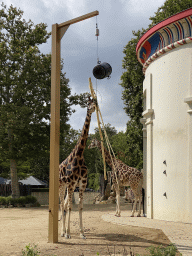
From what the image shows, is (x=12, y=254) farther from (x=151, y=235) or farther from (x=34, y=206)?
(x=34, y=206)

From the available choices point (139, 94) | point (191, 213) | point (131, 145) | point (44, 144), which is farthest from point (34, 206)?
point (191, 213)

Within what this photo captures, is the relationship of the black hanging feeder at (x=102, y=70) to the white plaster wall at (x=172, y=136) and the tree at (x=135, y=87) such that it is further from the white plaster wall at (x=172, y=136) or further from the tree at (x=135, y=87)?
the tree at (x=135, y=87)

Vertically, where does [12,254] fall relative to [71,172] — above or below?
below

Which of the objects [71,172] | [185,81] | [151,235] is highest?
[185,81]

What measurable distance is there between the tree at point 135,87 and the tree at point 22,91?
16.1ft

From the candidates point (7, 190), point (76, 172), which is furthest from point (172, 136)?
point (7, 190)

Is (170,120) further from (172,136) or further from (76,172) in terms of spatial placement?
(76,172)

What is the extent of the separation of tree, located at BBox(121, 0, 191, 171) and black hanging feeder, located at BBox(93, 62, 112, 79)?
42.4 ft

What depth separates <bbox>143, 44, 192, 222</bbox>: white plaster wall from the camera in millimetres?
11250

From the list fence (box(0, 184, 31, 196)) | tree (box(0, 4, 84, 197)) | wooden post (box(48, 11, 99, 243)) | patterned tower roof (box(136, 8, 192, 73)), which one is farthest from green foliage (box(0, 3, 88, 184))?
wooden post (box(48, 11, 99, 243))

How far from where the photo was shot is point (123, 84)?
76.9 feet

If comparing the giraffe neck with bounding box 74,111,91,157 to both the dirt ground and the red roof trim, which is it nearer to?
the dirt ground

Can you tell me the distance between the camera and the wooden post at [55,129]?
24.6 feet

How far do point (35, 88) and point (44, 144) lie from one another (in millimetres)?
3945
